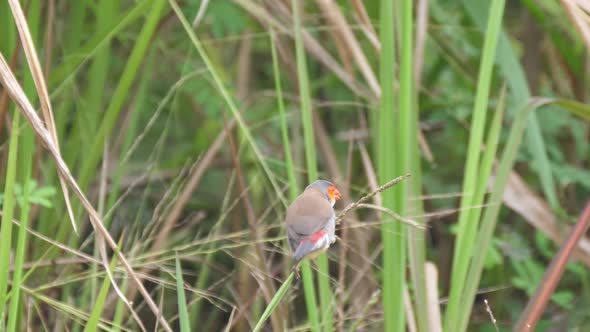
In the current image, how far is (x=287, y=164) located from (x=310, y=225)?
0.43 meters

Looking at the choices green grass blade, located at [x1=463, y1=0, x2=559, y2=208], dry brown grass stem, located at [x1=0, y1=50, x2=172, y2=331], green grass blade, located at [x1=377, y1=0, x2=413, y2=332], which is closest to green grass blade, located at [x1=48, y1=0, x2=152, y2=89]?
dry brown grass stem, located at [x1=0, y1=50, x2=172, y2=331]

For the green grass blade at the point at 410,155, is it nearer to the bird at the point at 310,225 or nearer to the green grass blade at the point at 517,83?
the bird at the point at 310,225

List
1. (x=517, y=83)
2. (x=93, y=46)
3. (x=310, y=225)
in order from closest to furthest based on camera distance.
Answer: (x=310, y=225)
(x=93, y=46)
(x=517, y=83)

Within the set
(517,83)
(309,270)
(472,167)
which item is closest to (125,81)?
(309,270)

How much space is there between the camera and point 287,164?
1.34m

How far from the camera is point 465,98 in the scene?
2379 millimetres

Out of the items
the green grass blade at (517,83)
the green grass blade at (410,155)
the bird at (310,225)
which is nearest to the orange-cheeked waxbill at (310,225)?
the bird at (310,225)

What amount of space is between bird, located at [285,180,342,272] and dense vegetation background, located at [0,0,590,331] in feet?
0.28

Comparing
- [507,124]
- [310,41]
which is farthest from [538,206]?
[310,41]

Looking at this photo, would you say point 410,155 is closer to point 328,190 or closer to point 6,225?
point 328,190

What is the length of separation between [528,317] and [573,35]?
4.41 feet

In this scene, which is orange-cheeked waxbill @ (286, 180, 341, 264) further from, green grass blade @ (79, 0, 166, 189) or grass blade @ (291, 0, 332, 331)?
green grass blade @ (79, 0, 166, 189)

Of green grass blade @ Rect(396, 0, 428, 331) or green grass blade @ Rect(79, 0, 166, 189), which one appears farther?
green grass blade @ Rect(79, 0, 166, 189)

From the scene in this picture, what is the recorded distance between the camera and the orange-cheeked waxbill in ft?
3.00
